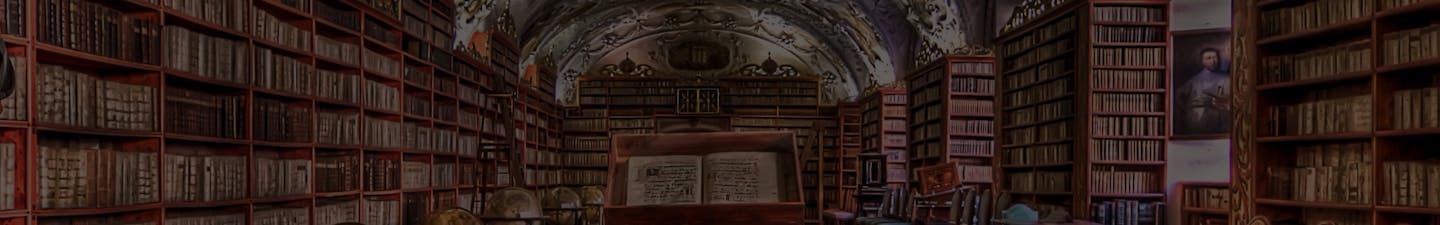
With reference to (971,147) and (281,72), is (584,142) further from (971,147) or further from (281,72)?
(281,72)

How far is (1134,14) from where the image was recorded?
30.2ft

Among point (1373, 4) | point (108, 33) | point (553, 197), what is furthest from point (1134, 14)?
point (108, 33)

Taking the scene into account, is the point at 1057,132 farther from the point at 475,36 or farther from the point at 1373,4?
the point at 475,36

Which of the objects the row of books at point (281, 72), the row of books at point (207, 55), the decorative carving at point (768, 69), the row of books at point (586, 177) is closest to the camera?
the row of books at point (207, 55)

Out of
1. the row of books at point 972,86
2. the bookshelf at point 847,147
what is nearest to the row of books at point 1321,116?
the row of books at point 972,86

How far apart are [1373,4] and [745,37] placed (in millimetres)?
18279

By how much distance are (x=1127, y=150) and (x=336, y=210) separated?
6182 mm

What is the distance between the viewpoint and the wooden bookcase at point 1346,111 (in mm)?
4957

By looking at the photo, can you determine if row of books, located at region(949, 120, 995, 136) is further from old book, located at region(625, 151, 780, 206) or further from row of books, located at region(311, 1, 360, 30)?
old book, located at region(625, 151, 780, 206)

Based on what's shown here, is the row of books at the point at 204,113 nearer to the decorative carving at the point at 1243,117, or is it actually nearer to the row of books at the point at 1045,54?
the decorative carving at the point at 1243,117

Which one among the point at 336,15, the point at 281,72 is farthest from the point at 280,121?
the point at 336,15

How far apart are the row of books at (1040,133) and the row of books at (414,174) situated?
18.2 ft

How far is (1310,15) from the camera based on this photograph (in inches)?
225

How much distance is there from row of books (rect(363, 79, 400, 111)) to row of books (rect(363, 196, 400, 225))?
2.37 ft
